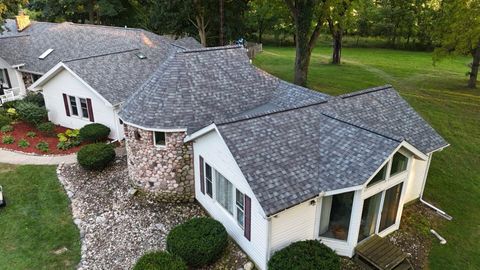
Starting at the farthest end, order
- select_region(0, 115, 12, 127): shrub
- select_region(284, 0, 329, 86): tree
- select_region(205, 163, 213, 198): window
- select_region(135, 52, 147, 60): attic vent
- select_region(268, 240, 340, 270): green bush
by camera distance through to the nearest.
A: select_region(284, 0, 329, 86): tree
select_region(135, 52, 147, 60): attic vent
select_region(0, 115, 12, 127): shrub
select_region(205, 163, 213, 198): window
select_region(268, 240, 340, 270): green bush

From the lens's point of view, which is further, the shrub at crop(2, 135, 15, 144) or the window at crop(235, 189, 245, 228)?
the shrub at crop(2, 135, 15, 144)

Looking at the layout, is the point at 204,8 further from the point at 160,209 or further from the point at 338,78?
the point at 160,209

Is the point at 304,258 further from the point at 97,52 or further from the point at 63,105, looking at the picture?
the point at 97,52

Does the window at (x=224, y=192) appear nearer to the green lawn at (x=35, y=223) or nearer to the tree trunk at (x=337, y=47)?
the green lawn at (x=35, y=223)

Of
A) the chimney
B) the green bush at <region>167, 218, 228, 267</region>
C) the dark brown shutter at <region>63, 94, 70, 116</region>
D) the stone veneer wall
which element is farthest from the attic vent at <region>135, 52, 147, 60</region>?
the chimney

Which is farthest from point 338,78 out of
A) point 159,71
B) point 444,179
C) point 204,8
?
point 159,71

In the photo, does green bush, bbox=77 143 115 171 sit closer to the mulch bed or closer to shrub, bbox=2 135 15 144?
the mulch bed
